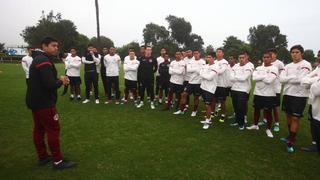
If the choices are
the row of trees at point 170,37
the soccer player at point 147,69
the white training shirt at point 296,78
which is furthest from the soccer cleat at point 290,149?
the row of trees at point 170,37

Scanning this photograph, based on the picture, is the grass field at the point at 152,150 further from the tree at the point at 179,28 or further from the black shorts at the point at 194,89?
the tree at the point at 179,28

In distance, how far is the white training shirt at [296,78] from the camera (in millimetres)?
6348

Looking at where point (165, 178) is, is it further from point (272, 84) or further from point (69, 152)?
point (272, 84)

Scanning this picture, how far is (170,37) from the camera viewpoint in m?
78.9

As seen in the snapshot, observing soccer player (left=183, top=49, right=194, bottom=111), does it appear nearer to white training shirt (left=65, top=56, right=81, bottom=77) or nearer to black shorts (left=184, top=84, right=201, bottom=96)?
black shorts (left=184, top=84, right=201, bottom=96)

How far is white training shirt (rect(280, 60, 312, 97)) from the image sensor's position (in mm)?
6348

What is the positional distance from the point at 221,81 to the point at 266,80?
6.91 feet

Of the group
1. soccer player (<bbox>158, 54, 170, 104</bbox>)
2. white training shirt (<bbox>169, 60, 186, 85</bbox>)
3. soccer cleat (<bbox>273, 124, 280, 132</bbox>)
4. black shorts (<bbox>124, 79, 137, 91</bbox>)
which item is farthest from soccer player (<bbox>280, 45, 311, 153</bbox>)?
black shorts (<bbox>124, 79, 137, 91</bbox>)

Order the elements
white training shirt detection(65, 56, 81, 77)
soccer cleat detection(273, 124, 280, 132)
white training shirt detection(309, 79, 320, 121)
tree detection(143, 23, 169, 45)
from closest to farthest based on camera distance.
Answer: white training shirt detection(309, 79, 320, 121) < soccer cleat detection(273, 124, 280, 132) < white training shirt detection(65, 56, 81, 77) < tree detection(143, 23, 169, 45)

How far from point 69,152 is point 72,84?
6.25 m

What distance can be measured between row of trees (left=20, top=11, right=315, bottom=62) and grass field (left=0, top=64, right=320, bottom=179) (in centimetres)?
4832

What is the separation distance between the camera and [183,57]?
1040 cm

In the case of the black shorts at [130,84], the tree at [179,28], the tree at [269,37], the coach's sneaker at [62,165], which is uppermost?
the tree at [179,28]

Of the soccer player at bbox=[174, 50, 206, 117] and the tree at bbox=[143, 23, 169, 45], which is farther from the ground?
the tree at bbox=[143, 23, 169, 45]
